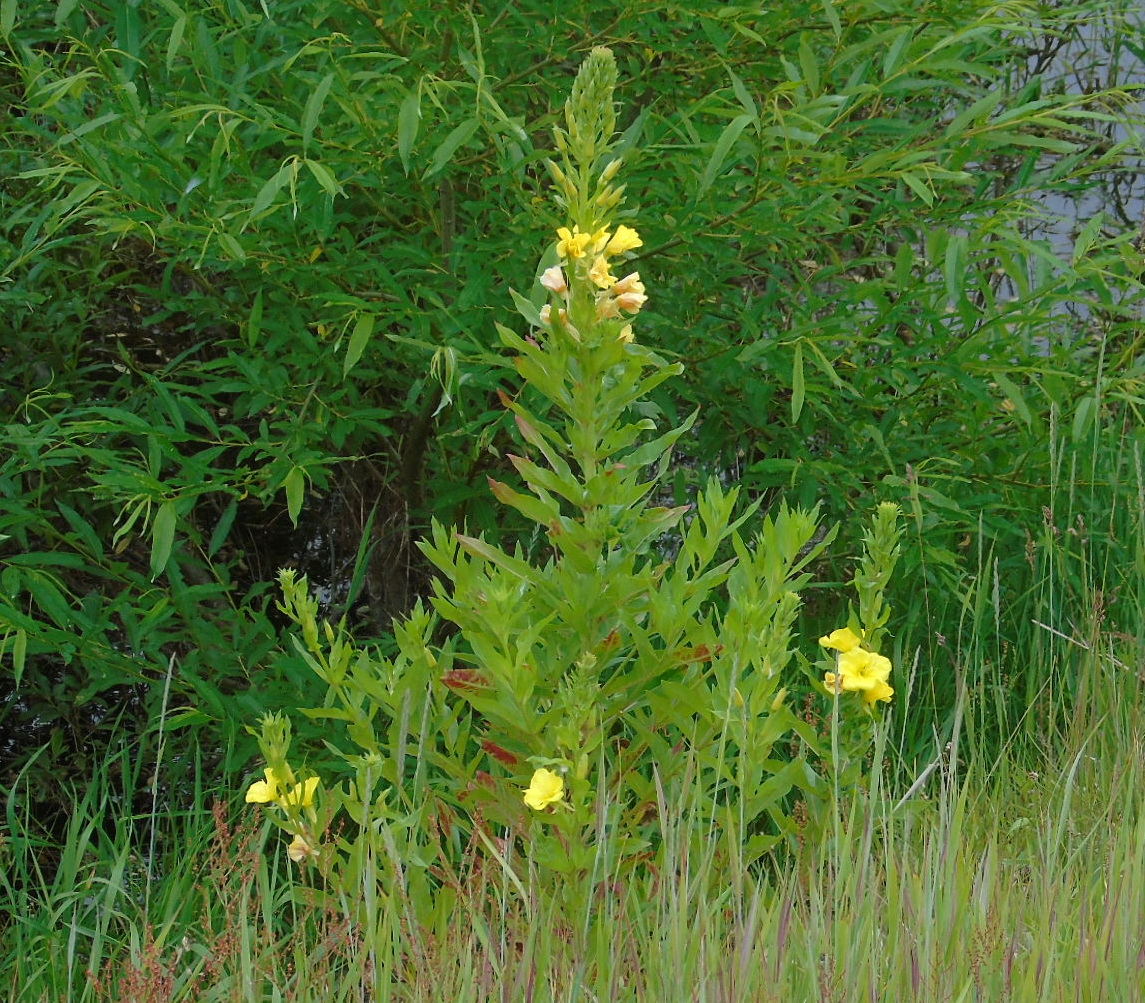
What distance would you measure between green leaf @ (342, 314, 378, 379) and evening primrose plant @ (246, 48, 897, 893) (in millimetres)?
506

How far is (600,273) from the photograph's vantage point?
6.48 feet

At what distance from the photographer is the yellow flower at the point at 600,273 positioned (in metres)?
1.97

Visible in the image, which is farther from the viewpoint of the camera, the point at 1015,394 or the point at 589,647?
the point at 1015,394

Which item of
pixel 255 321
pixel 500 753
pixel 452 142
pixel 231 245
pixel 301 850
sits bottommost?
pixel 301 850

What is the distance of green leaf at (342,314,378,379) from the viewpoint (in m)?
2.52

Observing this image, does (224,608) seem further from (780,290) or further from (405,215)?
(780,290)

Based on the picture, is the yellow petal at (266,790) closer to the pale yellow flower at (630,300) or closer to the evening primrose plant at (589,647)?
the evening primrose plant at (589,647)

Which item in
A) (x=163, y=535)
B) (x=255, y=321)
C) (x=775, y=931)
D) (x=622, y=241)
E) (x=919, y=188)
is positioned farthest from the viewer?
(x=255, y=321)

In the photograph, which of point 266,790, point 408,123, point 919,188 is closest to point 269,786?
point 266,790

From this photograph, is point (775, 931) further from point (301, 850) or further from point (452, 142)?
point (452, 142)

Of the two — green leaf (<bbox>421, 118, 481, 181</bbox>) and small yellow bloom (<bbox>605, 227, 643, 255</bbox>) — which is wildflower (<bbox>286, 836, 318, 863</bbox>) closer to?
small yellow bloom (<bbox>605, 227, 643, 255</bbox>)

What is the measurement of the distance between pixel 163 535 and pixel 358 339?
1.71ft

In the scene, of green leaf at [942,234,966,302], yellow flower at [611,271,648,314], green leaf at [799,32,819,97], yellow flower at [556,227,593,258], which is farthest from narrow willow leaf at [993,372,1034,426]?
yellow flower at [556,227,593,258]

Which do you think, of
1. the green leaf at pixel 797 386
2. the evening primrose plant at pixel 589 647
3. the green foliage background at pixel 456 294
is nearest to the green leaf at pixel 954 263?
the green foliage background at pixel 456 294
